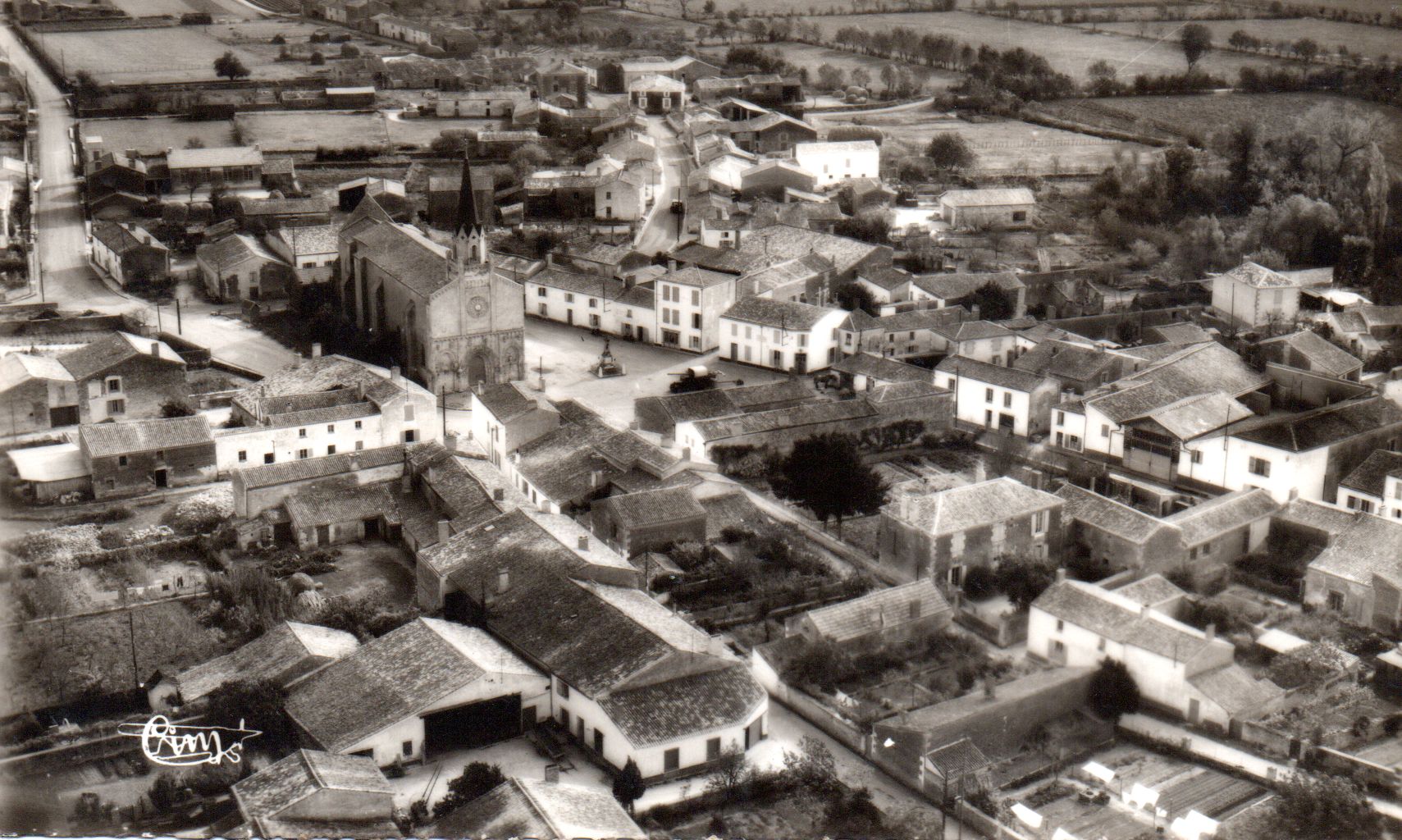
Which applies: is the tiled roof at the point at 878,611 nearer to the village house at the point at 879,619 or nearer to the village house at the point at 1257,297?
the village house at the point at 879,619

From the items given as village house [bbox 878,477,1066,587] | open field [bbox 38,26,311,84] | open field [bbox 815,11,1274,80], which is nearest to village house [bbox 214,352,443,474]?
village house [bbox 878,477,1066,587]

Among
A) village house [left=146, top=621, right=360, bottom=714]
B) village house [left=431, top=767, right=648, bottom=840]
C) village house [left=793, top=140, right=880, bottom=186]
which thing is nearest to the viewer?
village house [left=431, top=767, right=648, bottom=840]

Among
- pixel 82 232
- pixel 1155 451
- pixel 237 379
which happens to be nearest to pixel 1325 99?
pixel 1155 451

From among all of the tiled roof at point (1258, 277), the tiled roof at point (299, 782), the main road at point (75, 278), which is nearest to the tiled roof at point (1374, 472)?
the tiled roof at point (1258, 277)

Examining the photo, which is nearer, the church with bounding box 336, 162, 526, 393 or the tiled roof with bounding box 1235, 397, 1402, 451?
the tiled roof with bounding box 1235, 397, 1402, 451

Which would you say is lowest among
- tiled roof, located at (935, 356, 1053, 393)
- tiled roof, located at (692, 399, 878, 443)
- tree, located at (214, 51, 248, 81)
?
tiled roof, located at (692, 399, 878, 443)

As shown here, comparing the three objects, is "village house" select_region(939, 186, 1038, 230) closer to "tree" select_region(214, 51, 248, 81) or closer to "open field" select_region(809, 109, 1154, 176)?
"open field" select_region(809, 109, 1154, 176)

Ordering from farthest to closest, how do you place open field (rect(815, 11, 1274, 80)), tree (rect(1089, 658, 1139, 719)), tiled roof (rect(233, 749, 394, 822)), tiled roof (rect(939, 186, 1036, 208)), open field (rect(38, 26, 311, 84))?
open field (rect(38, 26, 311, 84))
open field (rect(815, 11, 1274, 80))
tiled roof (rect(939, 186, 1036, 208))
tree (rect(1089, 658, 1139, 719))
tiled roof (rect(233, 749, 394, 822))

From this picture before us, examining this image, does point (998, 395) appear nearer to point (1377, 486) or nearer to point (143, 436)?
point (1377, 486)
